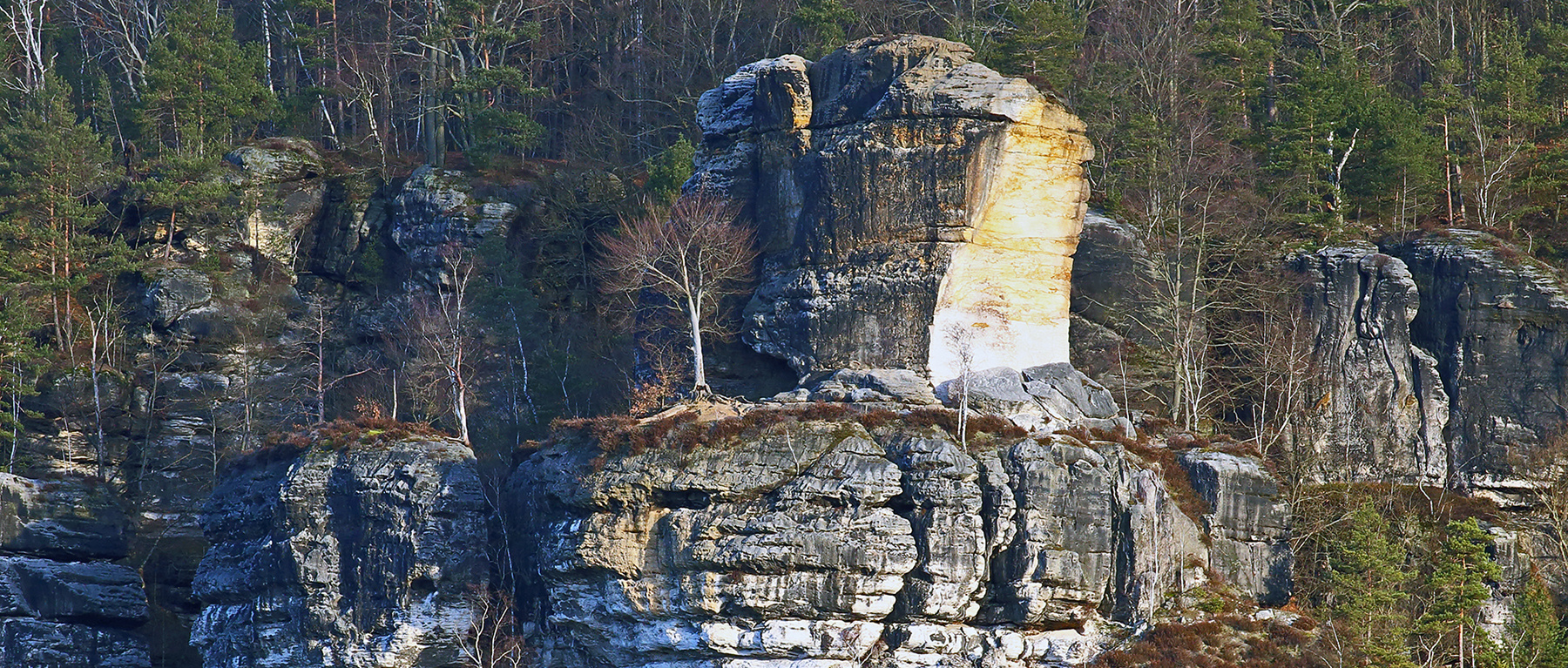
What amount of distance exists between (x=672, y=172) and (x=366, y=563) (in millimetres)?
15294

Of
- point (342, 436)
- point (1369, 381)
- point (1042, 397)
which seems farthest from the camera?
point (1369, 381)

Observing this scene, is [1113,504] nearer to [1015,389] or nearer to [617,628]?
[1015,389]

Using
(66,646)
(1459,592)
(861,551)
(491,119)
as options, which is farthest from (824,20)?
(66,646)

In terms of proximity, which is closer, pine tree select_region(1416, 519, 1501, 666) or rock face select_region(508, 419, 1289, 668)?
rock face select_region(508, 419, 1289, 668)

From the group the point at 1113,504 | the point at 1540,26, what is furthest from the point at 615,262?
the point at 1540,26

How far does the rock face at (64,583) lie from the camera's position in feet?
164

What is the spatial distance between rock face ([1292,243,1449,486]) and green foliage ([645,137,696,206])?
1725 centimetres

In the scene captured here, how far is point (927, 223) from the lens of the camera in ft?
153

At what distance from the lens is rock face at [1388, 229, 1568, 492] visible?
49.3 metres

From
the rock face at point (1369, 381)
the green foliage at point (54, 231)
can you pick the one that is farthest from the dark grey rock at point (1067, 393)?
the green foliage at point (54, 231)

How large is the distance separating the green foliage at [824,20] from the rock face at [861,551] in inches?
816

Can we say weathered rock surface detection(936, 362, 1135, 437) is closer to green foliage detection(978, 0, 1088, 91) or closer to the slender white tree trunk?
the slender white tree trunk

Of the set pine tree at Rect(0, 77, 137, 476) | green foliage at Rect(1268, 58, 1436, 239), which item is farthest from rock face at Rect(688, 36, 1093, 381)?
pine tree at Rect(0, 77, 137, 476)

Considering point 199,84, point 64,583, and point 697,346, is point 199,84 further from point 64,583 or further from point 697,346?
point 697,346
